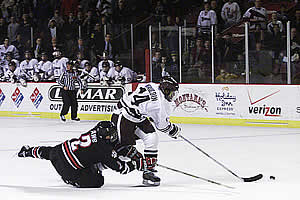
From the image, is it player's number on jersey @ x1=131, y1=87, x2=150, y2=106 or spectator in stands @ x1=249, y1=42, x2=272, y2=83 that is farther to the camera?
spectator in stands @ x1=249, y1=42, x2=272, y2=83

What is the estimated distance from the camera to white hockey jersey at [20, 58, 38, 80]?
15952 mm

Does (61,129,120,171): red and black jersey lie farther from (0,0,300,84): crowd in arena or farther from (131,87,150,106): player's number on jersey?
(0,0,300,84): crowd in arena

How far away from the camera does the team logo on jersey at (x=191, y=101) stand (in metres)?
13.1

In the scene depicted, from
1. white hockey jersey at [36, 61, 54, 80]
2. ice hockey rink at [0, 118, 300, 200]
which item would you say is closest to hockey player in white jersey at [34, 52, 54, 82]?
white hockey jersey at [36, 61, 54, 80]

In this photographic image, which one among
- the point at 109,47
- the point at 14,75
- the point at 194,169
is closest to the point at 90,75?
the point at 109,47

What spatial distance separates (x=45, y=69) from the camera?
622 inches

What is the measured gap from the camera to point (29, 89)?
15414 mm

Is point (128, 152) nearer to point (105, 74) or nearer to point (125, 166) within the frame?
point (125, 166)

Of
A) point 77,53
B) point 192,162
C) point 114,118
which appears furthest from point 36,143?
point 77,53

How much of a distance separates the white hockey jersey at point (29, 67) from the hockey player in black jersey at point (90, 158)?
9.54m

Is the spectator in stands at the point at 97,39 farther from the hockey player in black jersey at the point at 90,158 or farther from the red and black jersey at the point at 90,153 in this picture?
the red and black jersey at the point at 90,153

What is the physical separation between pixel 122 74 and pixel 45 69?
2343mm

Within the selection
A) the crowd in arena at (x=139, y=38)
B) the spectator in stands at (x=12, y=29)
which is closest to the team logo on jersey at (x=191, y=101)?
the crowd in arena at (x=139, y=38)

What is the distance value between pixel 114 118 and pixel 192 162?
1894mm
